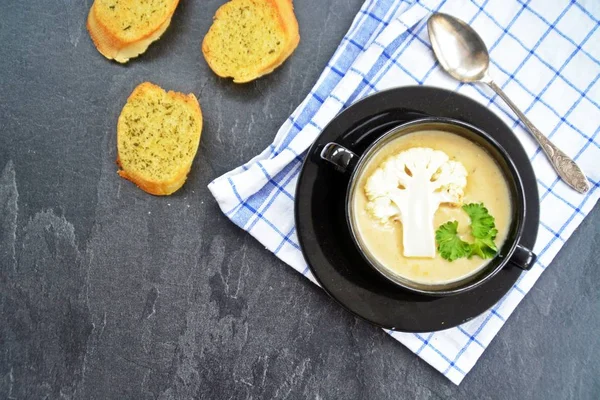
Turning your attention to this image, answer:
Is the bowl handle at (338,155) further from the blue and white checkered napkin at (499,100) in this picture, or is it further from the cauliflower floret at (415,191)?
the blue and white checkered napkin at (499,100)

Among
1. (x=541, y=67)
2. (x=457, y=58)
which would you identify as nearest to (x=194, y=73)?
(x=457, y=58)

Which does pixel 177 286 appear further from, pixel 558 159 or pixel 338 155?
pixel 558 159

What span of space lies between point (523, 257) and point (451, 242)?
7.3 inches

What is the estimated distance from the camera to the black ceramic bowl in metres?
1.51

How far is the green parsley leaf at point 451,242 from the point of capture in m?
1.52

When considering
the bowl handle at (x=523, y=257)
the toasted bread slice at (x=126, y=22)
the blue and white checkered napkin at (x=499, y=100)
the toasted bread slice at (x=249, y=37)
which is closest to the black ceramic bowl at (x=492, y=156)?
the bowl handle at (x=523, y=257)

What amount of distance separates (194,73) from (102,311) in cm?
74

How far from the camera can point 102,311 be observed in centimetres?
182

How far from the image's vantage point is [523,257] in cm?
154

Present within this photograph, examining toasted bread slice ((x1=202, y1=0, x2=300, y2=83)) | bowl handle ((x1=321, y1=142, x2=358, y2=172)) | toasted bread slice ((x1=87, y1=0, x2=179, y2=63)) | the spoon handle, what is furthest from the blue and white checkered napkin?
toasted bread slice ((x1=87, y1=0, x2=179, y2=63))

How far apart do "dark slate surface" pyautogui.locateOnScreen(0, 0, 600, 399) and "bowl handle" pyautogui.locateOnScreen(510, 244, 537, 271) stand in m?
0.33

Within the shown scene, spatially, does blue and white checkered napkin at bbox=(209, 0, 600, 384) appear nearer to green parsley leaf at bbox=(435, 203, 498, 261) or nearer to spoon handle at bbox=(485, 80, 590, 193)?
spoon handle at bbox=(485, 80, 590, 193)

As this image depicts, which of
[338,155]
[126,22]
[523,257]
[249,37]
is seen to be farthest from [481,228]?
[126,22]

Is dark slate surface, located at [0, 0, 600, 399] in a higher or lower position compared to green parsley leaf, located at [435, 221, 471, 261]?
lower
